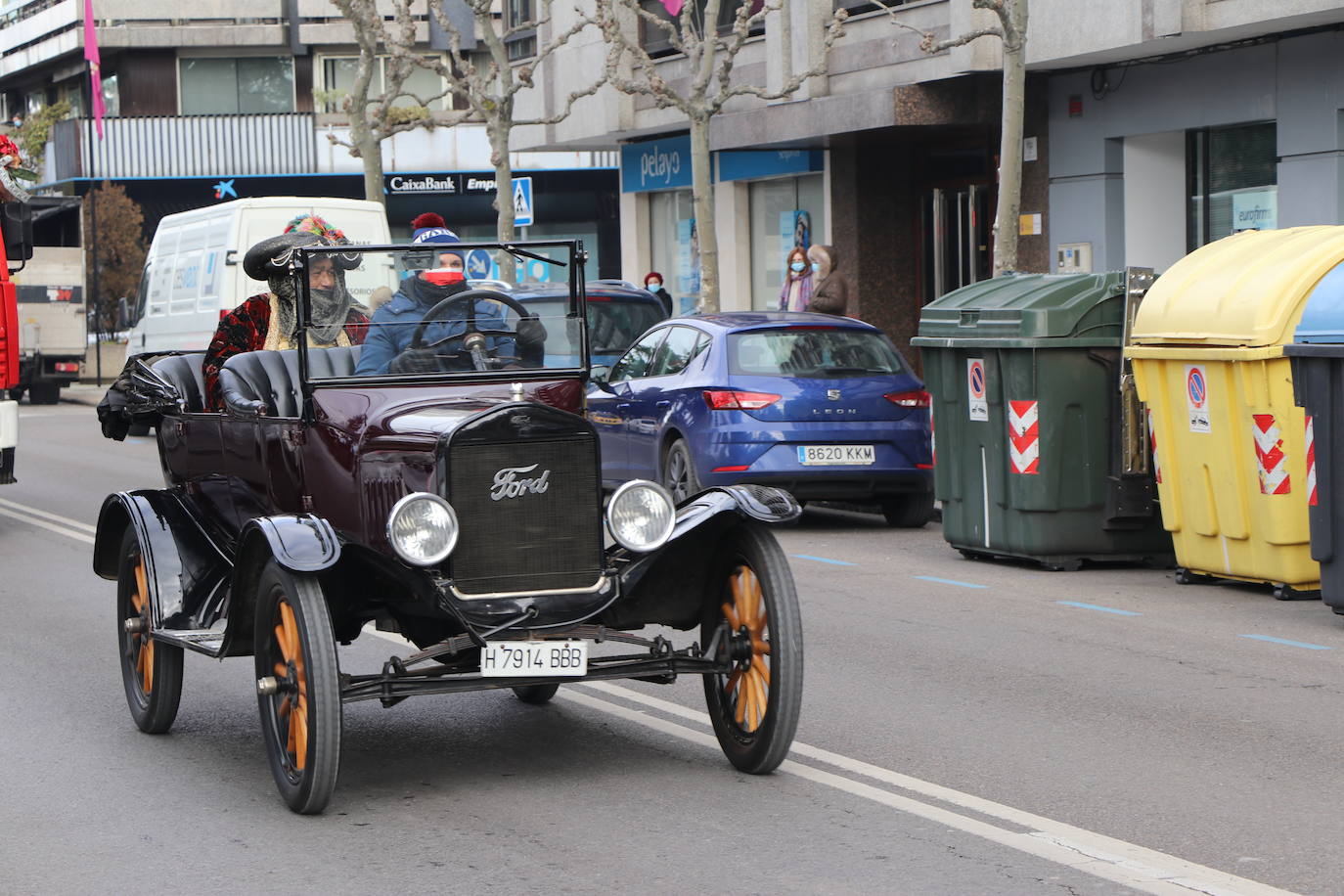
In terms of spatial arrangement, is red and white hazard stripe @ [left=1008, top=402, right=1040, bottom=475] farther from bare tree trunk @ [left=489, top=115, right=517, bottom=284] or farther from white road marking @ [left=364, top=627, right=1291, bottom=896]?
bare tree trunk @ [left=489, top=115, right=517, bottom=284]

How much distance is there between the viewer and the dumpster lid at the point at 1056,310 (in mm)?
11836

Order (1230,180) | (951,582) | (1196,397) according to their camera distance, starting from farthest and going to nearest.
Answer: (1230,180) < (951,582) < (1196,397)

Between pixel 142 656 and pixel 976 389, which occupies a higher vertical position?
pixel 976 389

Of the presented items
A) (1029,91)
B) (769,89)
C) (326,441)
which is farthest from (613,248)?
(326,441)

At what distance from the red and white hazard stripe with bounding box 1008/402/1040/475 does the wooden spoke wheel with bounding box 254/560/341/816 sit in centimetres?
648

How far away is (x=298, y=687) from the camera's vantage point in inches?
242

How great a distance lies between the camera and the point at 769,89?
82.7ft

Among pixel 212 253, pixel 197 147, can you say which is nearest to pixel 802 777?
pixel 212 253

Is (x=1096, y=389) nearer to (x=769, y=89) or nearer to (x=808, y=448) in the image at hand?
(x=808, y=448)

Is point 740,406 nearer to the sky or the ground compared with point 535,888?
nearer to the sky

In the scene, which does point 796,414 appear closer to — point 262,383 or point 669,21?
point 262,383

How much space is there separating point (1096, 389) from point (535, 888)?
7.34m

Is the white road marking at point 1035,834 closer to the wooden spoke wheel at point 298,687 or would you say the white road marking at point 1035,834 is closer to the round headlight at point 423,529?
the round headlight at point 423,529

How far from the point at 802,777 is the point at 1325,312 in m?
4.66
